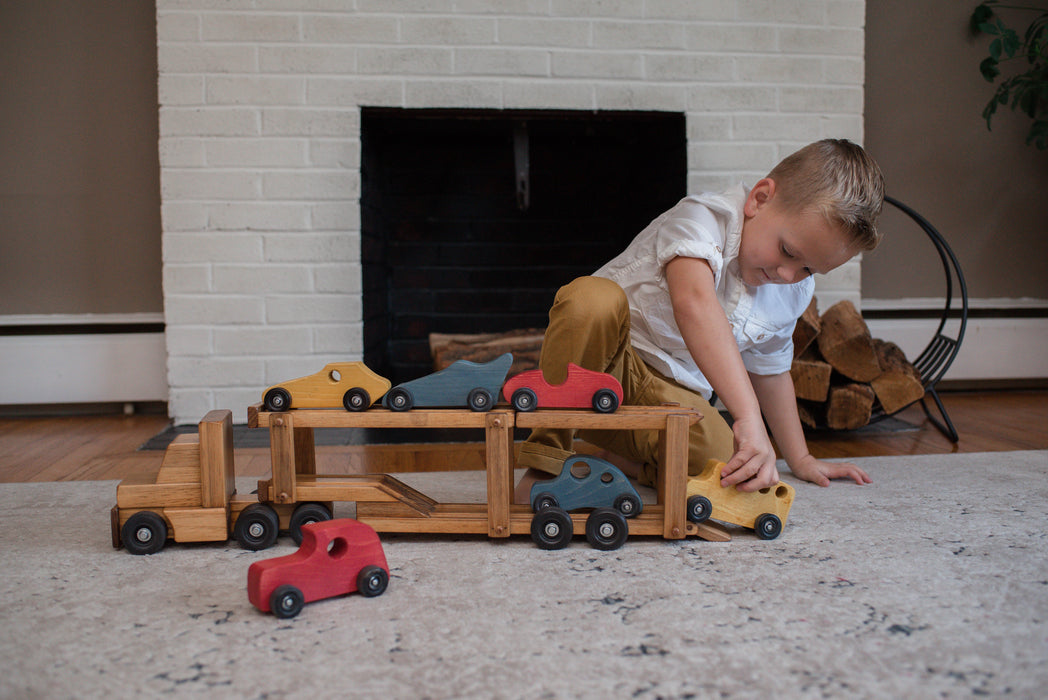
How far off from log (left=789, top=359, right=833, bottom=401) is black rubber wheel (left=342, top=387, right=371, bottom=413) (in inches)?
46.9

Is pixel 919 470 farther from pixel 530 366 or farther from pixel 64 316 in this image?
pixel 64 316

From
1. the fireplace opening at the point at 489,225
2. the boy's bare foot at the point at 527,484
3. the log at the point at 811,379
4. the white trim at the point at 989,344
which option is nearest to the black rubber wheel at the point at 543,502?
the boy's bare foot at the point at 527,484

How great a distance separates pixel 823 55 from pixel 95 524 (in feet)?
6.82

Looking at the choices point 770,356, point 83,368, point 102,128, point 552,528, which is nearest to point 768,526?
point 552,528

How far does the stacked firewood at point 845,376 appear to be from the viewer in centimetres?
189

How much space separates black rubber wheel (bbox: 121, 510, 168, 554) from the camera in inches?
40.6

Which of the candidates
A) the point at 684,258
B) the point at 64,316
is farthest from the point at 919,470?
the point at 64,316

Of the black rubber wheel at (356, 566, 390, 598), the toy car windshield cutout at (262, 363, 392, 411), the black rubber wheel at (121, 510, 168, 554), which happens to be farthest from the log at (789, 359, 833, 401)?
the black rubber wheel at (121, 510, 168, 554)

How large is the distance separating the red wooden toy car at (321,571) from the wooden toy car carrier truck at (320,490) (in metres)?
0.16

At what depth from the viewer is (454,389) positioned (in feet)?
3.51

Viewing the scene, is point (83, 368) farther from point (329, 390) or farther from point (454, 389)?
point (454, 389)

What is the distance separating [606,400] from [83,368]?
188 centimetres

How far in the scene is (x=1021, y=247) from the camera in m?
2.67

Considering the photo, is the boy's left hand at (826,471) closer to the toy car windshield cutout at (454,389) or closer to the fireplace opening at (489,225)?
the toy car windshield cutout at (454,389)
